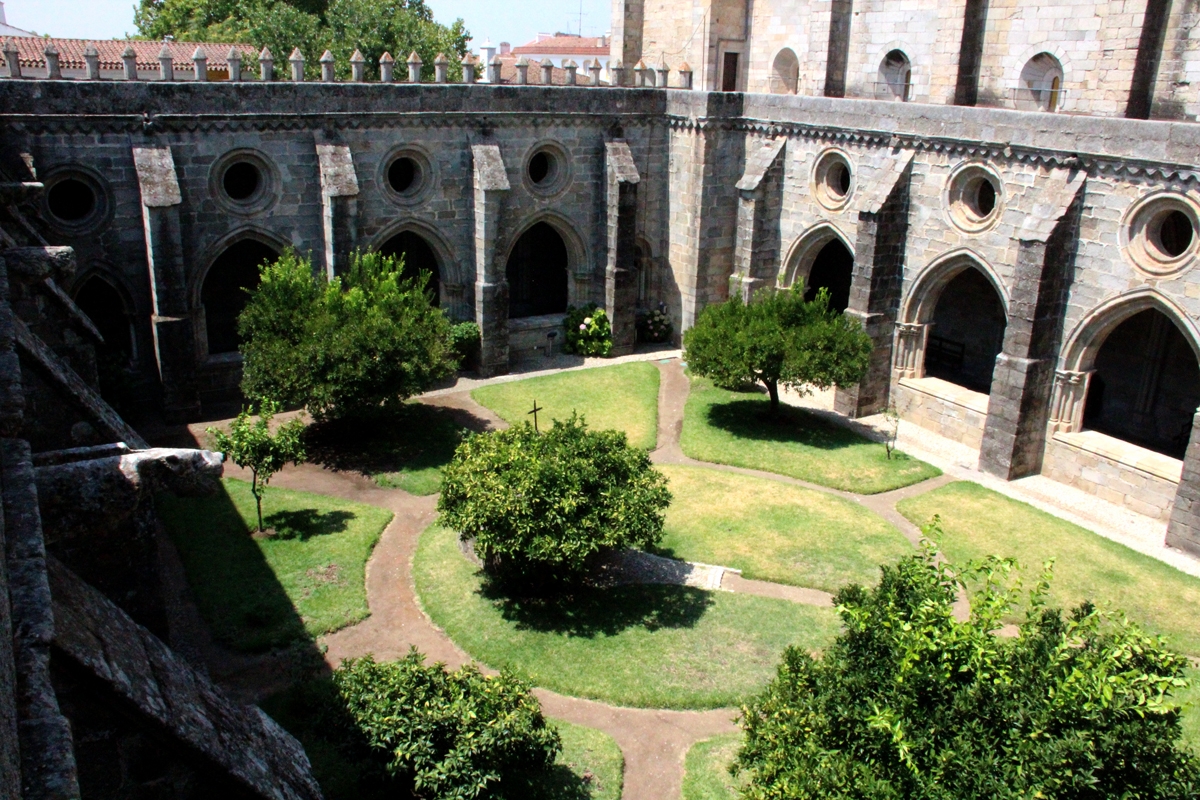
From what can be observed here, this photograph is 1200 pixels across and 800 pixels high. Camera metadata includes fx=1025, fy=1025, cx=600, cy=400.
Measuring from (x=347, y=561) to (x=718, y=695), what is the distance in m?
7.26

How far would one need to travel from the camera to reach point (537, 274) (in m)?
32.4

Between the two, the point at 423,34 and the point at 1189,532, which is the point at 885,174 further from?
the point at 423,34

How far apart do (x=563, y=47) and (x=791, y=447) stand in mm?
68515

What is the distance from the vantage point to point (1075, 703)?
8250mm

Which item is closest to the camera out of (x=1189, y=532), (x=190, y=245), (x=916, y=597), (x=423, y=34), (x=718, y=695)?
(x=916, y=597)

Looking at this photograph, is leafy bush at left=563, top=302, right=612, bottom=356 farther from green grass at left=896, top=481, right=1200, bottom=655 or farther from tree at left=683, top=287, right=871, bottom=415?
green grass at left=896, top=481, right=1200, bottom=655

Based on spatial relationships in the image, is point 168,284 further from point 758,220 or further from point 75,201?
point 758,220

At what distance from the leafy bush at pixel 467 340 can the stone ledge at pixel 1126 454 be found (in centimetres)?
1470

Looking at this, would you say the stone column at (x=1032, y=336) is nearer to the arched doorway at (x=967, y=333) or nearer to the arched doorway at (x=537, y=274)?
the arched doorway at (x=967, y=333)

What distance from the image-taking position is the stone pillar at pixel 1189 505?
19.2 m

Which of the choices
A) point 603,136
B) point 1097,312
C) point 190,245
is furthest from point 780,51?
point 190,245

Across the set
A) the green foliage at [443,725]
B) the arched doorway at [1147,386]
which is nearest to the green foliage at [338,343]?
the green foliage at [443,725]

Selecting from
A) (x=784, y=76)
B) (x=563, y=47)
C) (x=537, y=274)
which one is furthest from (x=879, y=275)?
(x=563, y=47)

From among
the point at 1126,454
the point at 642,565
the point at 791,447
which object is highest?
the point at 1126,454
